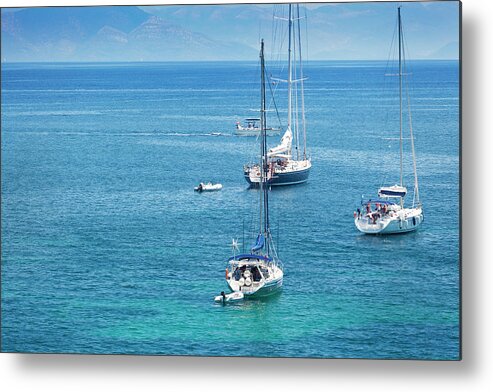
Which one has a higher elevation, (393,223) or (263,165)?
(263,165)

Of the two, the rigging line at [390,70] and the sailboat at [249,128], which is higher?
the rigging line at [390,70]

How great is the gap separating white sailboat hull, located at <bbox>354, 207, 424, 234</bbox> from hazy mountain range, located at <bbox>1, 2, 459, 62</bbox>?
157 centimetres

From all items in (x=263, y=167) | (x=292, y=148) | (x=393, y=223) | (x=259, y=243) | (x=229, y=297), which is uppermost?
(x=292, y=148)

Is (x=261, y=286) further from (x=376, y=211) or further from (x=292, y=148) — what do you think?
(x=292, y=148)

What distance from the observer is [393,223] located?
1083 cm

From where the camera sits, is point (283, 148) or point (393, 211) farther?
point (283, 148)

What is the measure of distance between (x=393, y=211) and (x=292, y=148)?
49.1 inches

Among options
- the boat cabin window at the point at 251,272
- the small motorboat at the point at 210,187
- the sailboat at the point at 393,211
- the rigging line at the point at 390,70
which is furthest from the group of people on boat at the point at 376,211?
the small motorboat at the point at 210,187

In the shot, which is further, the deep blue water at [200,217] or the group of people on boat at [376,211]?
the group of people on boat at [376,211]

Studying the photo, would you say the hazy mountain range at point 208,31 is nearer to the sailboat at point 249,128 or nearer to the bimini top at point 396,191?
the sailboat at point 249,128

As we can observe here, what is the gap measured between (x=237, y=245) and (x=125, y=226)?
115 cm

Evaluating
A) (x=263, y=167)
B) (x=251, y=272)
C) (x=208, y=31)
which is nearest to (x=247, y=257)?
(x=251, y=272)

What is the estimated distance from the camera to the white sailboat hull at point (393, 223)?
416 inches

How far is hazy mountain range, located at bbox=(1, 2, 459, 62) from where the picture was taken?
9.72m
